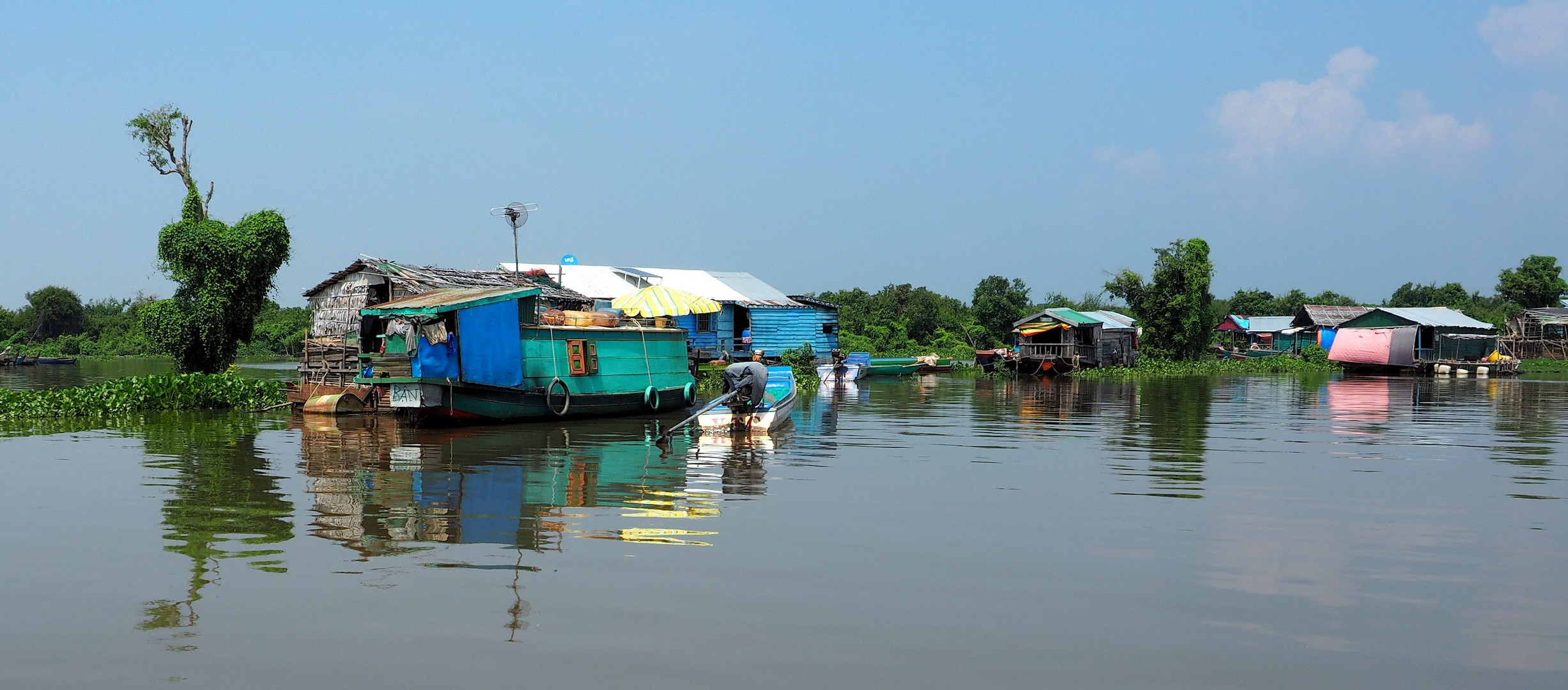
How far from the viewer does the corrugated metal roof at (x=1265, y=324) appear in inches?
2335

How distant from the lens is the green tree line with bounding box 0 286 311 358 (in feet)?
205

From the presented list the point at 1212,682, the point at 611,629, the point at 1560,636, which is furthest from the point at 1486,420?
the point at 611,629

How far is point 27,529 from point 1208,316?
47679mm

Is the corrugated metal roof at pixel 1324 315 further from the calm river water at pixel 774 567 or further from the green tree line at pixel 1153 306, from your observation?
the calm river water at pixel 774 567

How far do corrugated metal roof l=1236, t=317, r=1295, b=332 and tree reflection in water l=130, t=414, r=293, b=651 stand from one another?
56231 millimetres

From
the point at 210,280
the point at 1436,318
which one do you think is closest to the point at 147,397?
the point at 210,280

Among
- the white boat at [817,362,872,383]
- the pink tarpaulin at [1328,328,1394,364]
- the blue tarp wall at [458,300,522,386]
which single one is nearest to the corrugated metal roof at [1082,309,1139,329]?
the pink tarpaulin at [1328,328,1394,364]

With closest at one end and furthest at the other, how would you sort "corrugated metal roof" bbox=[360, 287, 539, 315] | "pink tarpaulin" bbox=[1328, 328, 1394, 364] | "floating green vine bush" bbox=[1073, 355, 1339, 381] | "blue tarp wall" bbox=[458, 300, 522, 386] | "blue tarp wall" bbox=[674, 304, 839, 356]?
"corrugated metal roof" bbox=[360, 287, 539, 315] → "blue tarp wall" bbox=[458, 300, 522, 386] → "blue tarp wall" bbox=[674, 304, 839, 356] → "floating green vine bush" bbox=[1073, 355, 1339, 381] → "pink tarpaulin" bbox=[1328, 328, 1394, 364]

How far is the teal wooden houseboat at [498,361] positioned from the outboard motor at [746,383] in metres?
4.25

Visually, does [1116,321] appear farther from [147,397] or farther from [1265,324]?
[147,397]

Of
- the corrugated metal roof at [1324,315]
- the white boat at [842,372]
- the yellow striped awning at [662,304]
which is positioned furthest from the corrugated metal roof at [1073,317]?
the yellow striped awning at [662,304]

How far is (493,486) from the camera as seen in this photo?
11.4 meters

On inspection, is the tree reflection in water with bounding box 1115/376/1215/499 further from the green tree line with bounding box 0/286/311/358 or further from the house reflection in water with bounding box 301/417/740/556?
the green tree line with bounding box 0/286/311/358

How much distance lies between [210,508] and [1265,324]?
200ft
